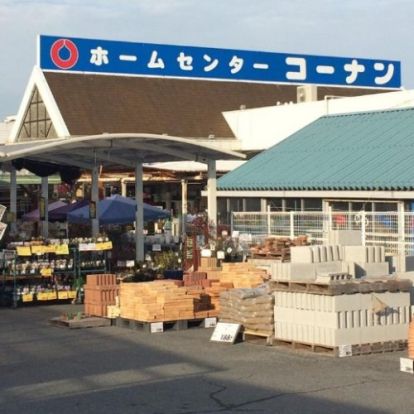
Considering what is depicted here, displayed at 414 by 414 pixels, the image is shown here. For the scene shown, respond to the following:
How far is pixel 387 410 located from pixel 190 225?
49.2ft

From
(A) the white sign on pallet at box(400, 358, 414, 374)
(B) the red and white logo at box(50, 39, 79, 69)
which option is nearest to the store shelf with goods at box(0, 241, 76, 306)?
(A) the white sign on pallet at box(400, 358, 414, 374)

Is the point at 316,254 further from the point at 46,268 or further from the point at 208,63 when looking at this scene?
the point at 208,63

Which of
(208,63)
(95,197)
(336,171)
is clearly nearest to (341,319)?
(336,171)

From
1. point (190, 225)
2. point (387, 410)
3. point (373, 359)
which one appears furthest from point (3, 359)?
point (190, 225)

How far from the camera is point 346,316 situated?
1327cm

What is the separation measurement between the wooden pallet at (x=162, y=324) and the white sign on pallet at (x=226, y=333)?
133cm

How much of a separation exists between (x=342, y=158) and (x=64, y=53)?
79.4ft

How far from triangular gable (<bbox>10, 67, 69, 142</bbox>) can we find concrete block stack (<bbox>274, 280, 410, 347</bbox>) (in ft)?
98.0

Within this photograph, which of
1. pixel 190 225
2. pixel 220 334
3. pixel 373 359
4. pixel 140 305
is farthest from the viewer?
pixel 190 225

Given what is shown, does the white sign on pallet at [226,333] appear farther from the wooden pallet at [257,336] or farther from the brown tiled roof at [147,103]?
the brown tiled roof at [147,103]

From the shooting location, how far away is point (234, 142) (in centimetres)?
4472

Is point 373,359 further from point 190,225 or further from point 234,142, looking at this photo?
point 234,142

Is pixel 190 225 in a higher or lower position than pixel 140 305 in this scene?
higher

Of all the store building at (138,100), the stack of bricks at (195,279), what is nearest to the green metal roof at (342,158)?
the stack of bricks at (195,279)
